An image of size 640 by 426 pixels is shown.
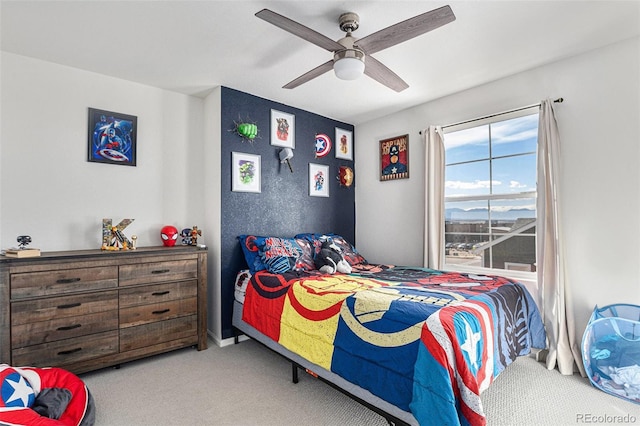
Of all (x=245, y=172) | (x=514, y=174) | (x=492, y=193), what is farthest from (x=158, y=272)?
(x=514, y=174)

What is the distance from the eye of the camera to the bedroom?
2443 mm

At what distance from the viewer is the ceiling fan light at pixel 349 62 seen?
2.03 metres

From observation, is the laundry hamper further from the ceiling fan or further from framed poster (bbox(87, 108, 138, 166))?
framed poster (bbox(87, 108, 138, 166))

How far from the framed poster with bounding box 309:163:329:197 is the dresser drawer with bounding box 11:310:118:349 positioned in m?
2.41

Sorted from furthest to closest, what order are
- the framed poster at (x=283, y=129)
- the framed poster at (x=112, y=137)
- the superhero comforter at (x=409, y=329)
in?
the framed poster at (x=283, y=129) → the framed poster at (x=112, y=137) → the superhero comforter at (x=409, y=329)

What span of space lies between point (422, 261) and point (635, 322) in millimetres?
1789

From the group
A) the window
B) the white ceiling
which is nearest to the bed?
the window

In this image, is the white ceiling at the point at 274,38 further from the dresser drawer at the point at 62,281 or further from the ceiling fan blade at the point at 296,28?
the dresser drawer at the point at 62,281

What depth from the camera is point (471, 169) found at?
11.1ft

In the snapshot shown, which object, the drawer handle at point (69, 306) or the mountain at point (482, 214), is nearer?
the drawer handle at point (69, 306)

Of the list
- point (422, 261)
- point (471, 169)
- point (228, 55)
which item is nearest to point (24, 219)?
point (228, 55)

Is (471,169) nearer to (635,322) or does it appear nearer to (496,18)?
(496,18)

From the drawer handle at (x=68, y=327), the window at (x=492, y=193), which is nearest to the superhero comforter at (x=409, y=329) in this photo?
the window at (x=492, y=193)

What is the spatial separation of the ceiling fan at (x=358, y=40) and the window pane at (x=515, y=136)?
1.48 metres
